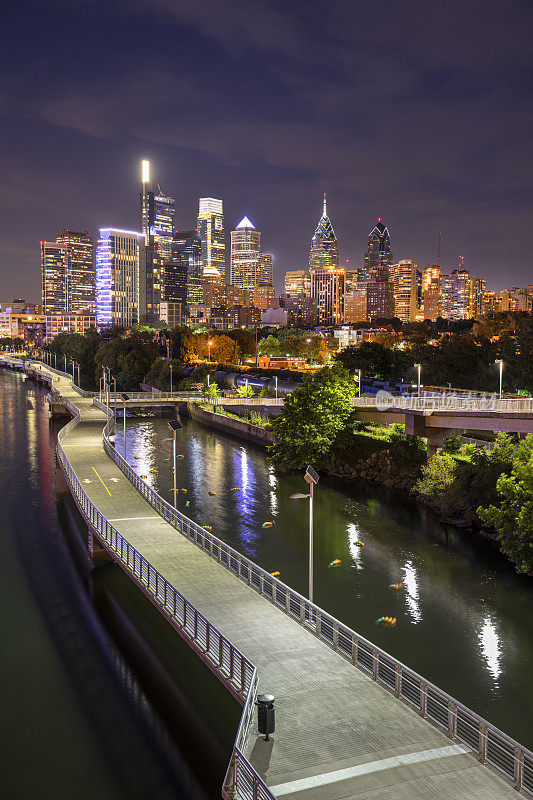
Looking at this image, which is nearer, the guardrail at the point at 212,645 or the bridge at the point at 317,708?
the bridge at the point at 317,708

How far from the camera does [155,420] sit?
310 ft

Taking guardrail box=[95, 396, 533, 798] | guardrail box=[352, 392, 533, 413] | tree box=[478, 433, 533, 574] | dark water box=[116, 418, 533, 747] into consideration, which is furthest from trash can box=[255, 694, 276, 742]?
guardrail box=[352, 392, 533, 413]

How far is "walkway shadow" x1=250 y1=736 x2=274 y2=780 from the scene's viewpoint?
46.8ft

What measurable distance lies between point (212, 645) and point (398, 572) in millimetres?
18145

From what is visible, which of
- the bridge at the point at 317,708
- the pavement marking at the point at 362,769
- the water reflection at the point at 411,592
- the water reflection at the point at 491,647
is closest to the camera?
the pavement marking at the point at 362,769

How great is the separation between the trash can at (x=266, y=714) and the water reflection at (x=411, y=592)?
52.9 feet

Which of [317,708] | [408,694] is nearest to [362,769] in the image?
[317,708]

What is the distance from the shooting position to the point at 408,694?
18938 mm

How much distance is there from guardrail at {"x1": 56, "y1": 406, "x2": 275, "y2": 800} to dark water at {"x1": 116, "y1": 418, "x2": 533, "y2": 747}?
9.22 m

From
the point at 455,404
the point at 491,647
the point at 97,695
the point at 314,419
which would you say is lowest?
the point at 97,695

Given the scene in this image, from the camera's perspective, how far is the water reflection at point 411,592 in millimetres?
30547

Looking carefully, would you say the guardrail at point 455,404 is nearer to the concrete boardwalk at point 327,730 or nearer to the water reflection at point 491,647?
the water reflection at point 491,647

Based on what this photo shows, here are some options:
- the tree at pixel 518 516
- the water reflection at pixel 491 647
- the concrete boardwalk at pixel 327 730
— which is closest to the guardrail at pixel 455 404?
the tree at pixel 518 516

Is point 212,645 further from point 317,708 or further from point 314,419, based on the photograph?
point 314,419
